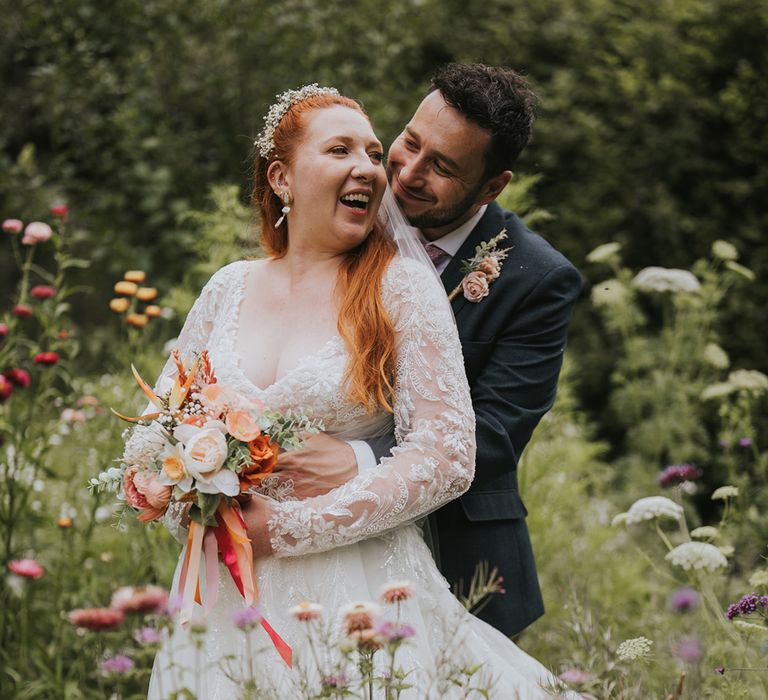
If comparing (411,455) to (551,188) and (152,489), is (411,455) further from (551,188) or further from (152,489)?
(551,188)

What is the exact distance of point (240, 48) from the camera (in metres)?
7.00

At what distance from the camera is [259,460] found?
7.64 ft

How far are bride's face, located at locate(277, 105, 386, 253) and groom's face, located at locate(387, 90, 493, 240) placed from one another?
0.34m

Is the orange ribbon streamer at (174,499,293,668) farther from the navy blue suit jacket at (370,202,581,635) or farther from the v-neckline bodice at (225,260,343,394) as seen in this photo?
the navy blue suit jacket at (370,202,581,635)

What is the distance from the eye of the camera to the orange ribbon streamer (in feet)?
8.05

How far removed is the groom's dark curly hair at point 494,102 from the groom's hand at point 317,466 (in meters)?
1.13

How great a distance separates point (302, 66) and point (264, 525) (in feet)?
16.2

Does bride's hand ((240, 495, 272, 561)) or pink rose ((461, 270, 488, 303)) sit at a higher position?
pink rose ((461, 270, 488, 303))

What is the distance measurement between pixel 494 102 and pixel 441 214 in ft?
1.28

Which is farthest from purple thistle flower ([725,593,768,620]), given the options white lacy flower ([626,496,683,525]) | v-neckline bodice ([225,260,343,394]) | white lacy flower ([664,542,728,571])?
v-neckline bodice ([225,260,343,394])

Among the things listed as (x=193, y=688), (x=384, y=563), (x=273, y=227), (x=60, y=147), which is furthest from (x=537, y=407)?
(x=60, y=147)

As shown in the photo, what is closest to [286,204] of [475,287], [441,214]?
[441,214]

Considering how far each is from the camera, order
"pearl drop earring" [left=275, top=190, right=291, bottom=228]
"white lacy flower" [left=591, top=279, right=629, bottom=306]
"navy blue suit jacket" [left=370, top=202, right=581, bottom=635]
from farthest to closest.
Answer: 1. "white lacy flower" [left=591, top=279, right=629, bottom=306]
2. "navy blue suit jacket" [left=370, top=202, right=581, bottom=635]
3. "pearl drop earring" [left=275, top=190, right=291, bottom=228]

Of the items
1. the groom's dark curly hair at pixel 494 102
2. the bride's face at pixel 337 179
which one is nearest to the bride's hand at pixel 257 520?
the bride's face at pixel 337 179
